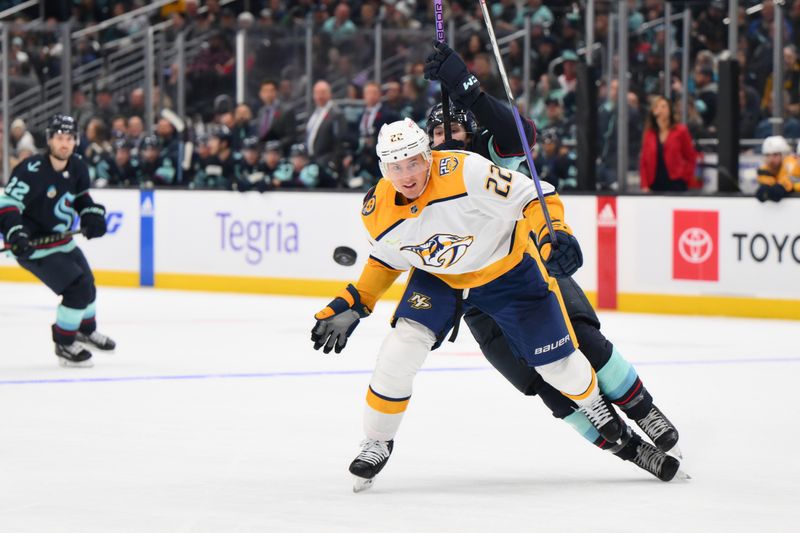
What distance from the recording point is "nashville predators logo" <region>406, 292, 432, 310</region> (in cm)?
443

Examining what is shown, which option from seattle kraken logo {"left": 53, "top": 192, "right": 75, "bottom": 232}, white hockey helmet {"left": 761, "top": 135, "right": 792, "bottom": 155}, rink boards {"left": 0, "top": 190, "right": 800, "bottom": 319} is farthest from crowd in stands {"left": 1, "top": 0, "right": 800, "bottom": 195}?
seattle kraken logo {"left": 53, "top": 192, "right": 75, "bottom": 232}

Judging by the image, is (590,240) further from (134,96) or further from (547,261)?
(547,261)

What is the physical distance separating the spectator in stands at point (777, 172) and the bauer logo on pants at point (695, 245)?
40 centimetres

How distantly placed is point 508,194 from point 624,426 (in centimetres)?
85

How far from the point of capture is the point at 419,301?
4438mm

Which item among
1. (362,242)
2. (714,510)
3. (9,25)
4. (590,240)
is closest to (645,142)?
(590,240)

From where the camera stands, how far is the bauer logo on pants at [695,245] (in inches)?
390

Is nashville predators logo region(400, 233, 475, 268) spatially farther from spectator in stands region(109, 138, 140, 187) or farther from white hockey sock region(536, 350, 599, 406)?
spectator in stands region(109, 138, 140, 187)

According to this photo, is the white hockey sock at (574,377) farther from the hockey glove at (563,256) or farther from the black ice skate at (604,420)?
the hockey glove at (563,256)

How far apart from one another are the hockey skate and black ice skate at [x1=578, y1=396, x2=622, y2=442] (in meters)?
0.65

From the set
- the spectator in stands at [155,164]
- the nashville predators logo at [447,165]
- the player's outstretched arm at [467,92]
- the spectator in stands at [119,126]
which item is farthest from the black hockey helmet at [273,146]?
the nashville predators logo at [447,165]

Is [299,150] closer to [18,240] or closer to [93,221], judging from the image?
[93,221]

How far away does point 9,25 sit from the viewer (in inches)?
495

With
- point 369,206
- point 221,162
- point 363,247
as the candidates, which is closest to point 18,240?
point 369,206
